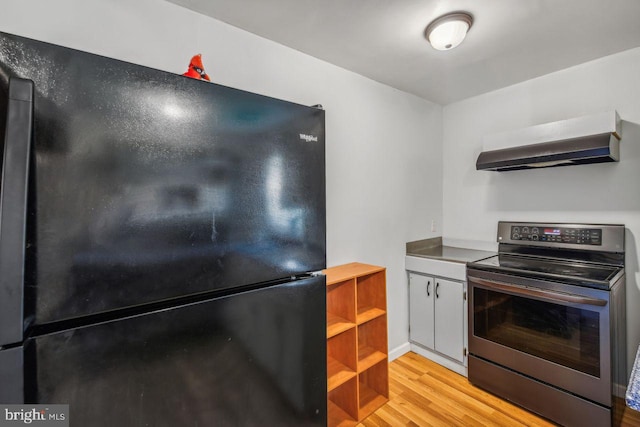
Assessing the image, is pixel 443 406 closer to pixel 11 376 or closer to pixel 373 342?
pixel 373 342

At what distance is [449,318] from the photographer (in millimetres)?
2291

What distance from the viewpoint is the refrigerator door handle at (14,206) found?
1.77 ft

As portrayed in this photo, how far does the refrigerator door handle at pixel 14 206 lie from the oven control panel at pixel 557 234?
285 cm

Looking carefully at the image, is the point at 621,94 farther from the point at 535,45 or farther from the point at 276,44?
the point at 276,44

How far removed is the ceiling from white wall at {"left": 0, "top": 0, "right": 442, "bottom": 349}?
0.35 feet

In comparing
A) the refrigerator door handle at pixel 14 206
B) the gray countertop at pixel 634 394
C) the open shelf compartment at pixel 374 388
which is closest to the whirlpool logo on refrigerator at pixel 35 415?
the refrigerator door handle at pixel 14 206

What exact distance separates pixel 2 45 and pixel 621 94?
10.1ft

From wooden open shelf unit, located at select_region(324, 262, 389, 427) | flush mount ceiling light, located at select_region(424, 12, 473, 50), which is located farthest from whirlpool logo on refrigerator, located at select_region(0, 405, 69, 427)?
flush mount ceiling light, located at select_region(424, 12, 473, 50)

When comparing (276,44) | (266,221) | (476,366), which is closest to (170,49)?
(276,44)

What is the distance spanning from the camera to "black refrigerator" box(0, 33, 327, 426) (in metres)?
0.58

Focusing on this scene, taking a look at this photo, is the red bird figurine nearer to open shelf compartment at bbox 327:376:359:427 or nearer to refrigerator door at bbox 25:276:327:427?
refrigerator door at bbox 25:276:327:427

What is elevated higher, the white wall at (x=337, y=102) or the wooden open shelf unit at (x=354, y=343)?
the white wall at (x=337, y=102)

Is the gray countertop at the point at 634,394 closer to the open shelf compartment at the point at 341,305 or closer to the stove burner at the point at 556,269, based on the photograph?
the stove burner at the point at 556,269

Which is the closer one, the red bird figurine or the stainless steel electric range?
the red bird figurine
